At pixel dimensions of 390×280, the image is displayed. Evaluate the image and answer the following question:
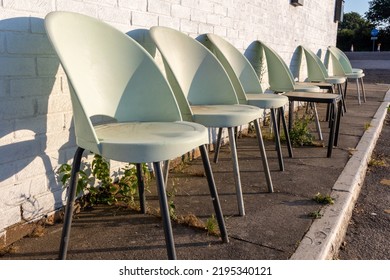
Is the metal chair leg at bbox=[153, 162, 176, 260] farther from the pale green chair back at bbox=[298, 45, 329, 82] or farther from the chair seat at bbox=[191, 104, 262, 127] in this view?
the pale green chair back at bbox=[298, 45, 329, 82]

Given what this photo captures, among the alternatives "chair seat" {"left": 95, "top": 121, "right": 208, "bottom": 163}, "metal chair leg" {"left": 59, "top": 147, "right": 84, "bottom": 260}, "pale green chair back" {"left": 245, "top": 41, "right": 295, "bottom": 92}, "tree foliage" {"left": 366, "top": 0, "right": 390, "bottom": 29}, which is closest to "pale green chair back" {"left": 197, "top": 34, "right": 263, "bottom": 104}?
"pale green chair back" {"left": 245, "top": 41, "right": 295, "bottom": 92}

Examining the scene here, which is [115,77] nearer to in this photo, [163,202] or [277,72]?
[163,202]

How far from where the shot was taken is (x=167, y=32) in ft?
7.68

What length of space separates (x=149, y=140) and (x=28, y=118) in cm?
65

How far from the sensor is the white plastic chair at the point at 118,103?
1357 mm

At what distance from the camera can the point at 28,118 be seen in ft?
5.67

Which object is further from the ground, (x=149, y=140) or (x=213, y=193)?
(x=149, y=140)

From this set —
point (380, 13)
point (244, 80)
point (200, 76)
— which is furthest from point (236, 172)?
point (380, 13)

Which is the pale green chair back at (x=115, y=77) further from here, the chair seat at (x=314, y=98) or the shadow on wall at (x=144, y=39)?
the chair seat at (x=314, y=98)

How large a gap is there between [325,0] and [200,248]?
21.5 ft

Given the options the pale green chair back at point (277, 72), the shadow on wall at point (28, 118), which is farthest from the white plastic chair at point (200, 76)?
the pale green chair back at point (277, 72)

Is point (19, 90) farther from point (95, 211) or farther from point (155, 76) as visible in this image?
point (95, 211)

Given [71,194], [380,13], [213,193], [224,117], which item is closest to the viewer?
[71,194]
